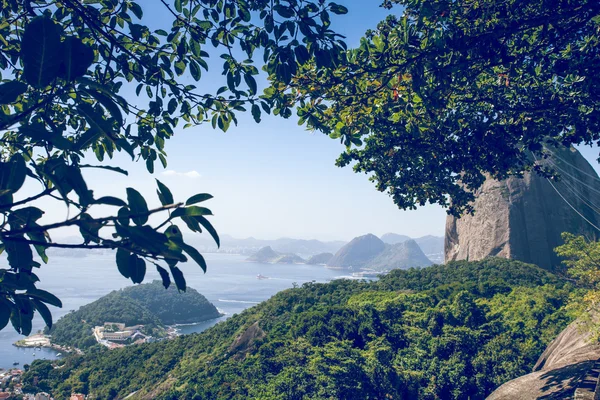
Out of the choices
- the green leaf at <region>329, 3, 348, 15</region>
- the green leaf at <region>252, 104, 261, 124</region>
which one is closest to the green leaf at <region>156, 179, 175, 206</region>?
the green leaf at <region>329, 3, 348, 15</region>

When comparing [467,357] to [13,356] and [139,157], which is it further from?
[13,356]

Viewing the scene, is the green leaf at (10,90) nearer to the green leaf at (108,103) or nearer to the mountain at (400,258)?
the green leaf at (108,103)

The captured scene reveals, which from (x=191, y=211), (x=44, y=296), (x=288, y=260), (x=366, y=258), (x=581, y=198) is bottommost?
(x=288, y=260)

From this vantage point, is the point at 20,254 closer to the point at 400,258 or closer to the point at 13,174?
the point at 13,174

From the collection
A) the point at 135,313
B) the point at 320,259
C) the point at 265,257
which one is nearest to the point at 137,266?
the point at 135,313

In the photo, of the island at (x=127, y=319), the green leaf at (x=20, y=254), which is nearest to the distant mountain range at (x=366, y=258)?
the island at (x=127, y=319)

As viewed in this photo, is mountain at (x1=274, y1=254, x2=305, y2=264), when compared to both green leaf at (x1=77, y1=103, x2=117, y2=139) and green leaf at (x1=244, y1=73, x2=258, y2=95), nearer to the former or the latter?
green leaf at (x1=244, y1=73, x2=258, y2=95)

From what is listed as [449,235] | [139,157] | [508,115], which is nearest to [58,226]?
[139,157]
